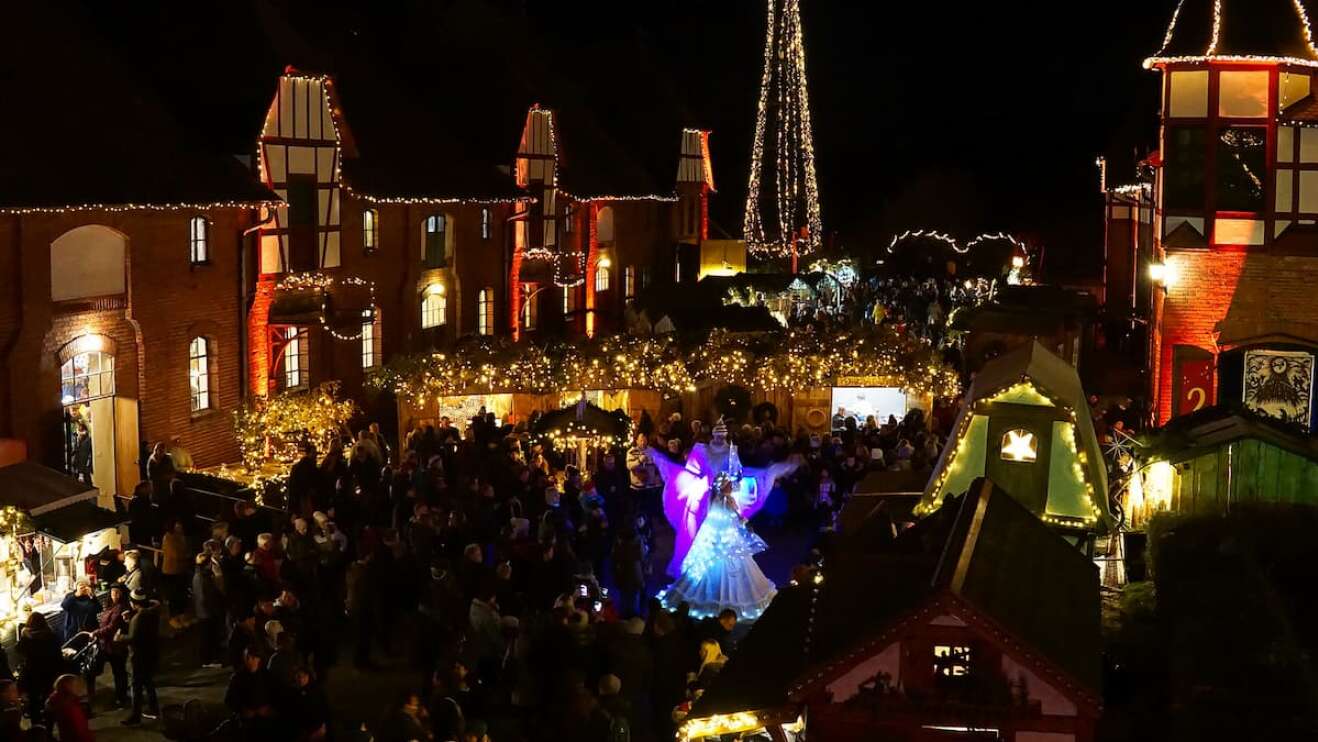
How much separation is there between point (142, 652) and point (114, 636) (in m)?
0.31

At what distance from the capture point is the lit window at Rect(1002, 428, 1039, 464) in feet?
55.5

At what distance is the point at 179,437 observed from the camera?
83.7 ft

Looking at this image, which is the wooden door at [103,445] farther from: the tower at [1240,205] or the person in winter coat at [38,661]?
the tower at [1240,205]

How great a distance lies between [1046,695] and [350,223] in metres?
22.6

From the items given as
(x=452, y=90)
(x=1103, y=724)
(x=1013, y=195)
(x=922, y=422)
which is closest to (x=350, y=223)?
(x=452, y=90)

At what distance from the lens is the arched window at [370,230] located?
31.2 meters

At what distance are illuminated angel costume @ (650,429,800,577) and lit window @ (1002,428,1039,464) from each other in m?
3.88

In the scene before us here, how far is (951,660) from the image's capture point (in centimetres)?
1012

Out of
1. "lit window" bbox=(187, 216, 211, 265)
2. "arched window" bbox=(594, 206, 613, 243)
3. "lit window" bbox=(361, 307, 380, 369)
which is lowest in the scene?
"lit window" bbox=(361, 307, 380, 369)

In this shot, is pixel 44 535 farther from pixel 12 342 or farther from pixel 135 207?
pixel 135 207

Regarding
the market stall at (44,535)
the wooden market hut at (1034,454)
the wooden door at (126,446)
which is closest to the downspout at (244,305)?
the wooden door at (126,446)

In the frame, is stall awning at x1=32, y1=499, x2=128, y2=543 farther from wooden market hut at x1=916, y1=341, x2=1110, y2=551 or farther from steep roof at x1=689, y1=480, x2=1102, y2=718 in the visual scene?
steep roof at x1=689, y1=480, x2=1102, y2=718

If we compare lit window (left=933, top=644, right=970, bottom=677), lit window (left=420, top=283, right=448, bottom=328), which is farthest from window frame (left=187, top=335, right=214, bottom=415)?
lit window (left=933, top=644, right=970, bottom=677)

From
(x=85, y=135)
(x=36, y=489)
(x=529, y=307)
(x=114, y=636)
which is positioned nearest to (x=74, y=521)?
(x=36, y=489)
